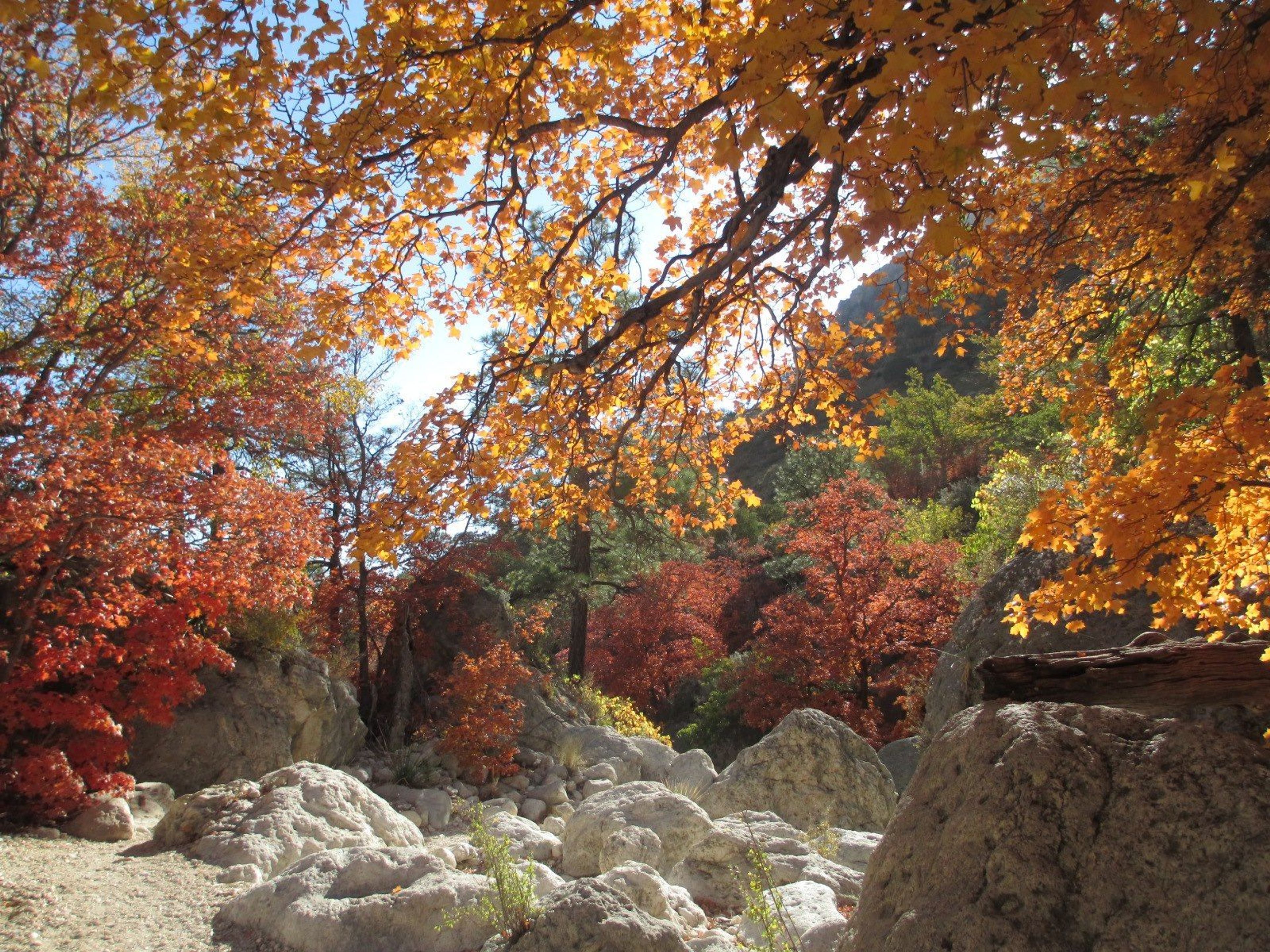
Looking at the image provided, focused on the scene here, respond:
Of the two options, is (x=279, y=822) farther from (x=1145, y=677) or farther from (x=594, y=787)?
(x=1145, y=677)

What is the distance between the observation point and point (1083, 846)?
7.14ft

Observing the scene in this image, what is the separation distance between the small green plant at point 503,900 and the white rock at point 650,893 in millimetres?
469

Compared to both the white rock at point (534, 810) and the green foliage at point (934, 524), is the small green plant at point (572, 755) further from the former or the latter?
the green foliage at point (934, 524)

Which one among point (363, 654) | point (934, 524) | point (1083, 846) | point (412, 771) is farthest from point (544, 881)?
point (934, 524)

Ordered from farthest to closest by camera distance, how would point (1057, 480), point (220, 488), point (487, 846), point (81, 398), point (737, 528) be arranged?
point (737, 528)
point (1057, 480)
point (81, 398)
point (220, 488)
point (487, 846)

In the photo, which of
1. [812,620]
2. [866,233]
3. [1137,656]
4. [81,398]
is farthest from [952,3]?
[812,620]

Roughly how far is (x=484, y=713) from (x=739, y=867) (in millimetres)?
5490

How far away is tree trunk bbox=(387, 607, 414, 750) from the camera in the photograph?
1034cm

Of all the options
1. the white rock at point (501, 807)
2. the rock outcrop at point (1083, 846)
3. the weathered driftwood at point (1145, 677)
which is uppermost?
the weathered driftwood at point (1145, 677)

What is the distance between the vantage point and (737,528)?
25172 mm

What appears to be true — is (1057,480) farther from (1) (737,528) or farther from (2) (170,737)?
(1) (737,528)

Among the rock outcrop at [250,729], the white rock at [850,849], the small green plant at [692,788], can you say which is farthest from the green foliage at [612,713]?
the white rock at [850,849]

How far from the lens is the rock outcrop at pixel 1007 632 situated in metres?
5.98

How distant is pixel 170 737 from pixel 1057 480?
38.9 feet
